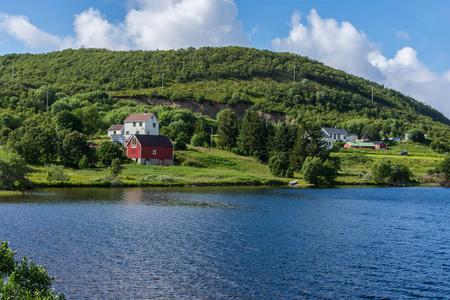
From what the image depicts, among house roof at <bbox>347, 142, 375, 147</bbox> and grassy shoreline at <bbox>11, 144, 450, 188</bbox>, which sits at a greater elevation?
house roof at <bbox>347, 142, 375, 147</bbox>

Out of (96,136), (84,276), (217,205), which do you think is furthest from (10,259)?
(96,136)

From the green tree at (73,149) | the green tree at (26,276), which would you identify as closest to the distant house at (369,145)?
the green tree at (73,149)

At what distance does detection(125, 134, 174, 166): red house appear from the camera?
9462 cm

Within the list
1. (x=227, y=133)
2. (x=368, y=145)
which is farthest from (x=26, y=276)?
(x=368, y=145)

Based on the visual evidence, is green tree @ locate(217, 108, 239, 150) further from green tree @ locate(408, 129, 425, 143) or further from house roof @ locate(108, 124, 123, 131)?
green tree @ locate(408, 129, 425, 143)

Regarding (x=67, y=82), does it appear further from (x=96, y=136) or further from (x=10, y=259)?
(x=10, y=259)

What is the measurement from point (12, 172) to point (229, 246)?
4125cm

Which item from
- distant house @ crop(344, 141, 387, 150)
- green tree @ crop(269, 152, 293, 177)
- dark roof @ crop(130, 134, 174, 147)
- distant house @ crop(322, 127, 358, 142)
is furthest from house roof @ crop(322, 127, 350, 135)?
dark roof @ crop(130, 134, 174, 147)

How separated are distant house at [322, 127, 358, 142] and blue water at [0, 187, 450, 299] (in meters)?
99.2

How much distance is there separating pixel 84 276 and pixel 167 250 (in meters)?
7.46

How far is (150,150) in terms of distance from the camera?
9469cm

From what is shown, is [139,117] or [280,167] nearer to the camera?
[280,167]

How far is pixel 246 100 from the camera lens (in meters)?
185

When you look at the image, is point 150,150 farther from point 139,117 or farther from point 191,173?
point 139,117
